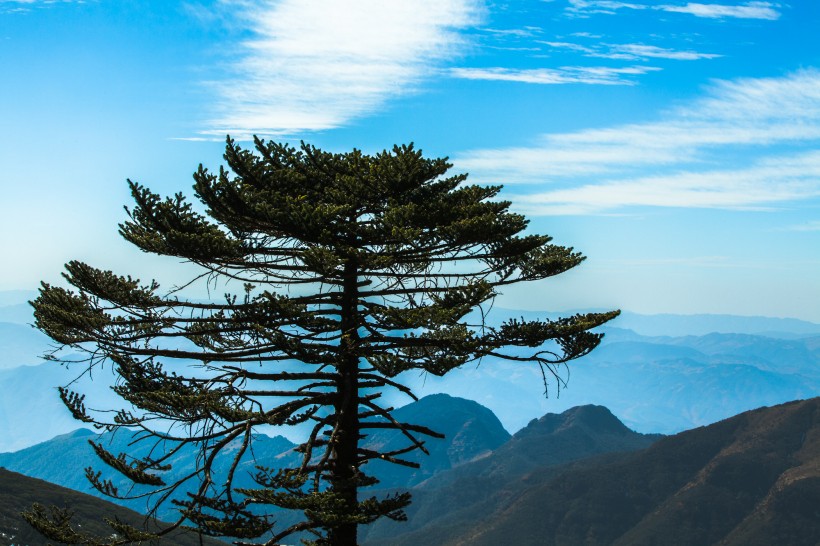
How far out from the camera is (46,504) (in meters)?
120

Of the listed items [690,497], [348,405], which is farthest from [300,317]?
[690,497]

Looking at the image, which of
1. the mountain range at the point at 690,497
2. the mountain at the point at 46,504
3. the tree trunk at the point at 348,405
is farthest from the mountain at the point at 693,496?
the tree trunk at the point at 348,405

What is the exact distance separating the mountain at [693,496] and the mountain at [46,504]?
7020 centimetres

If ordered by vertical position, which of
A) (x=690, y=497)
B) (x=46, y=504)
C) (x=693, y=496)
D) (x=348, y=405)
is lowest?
(x=348, y=405)

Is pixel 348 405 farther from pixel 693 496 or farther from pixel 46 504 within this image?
pixel 693 496

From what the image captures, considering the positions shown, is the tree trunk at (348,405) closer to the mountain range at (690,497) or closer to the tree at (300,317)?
the tree at (300,317)

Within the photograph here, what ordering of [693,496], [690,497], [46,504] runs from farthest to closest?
[690,497], [693,496], [46,504]

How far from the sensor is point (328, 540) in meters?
17.8

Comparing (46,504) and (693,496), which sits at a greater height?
(46,504)

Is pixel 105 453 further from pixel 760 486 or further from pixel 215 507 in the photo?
pixel 760 486

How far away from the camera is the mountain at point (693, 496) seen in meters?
143

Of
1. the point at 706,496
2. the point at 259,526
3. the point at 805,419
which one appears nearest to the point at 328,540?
the point at 259,526

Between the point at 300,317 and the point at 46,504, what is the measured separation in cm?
12369

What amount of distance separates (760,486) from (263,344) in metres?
170
